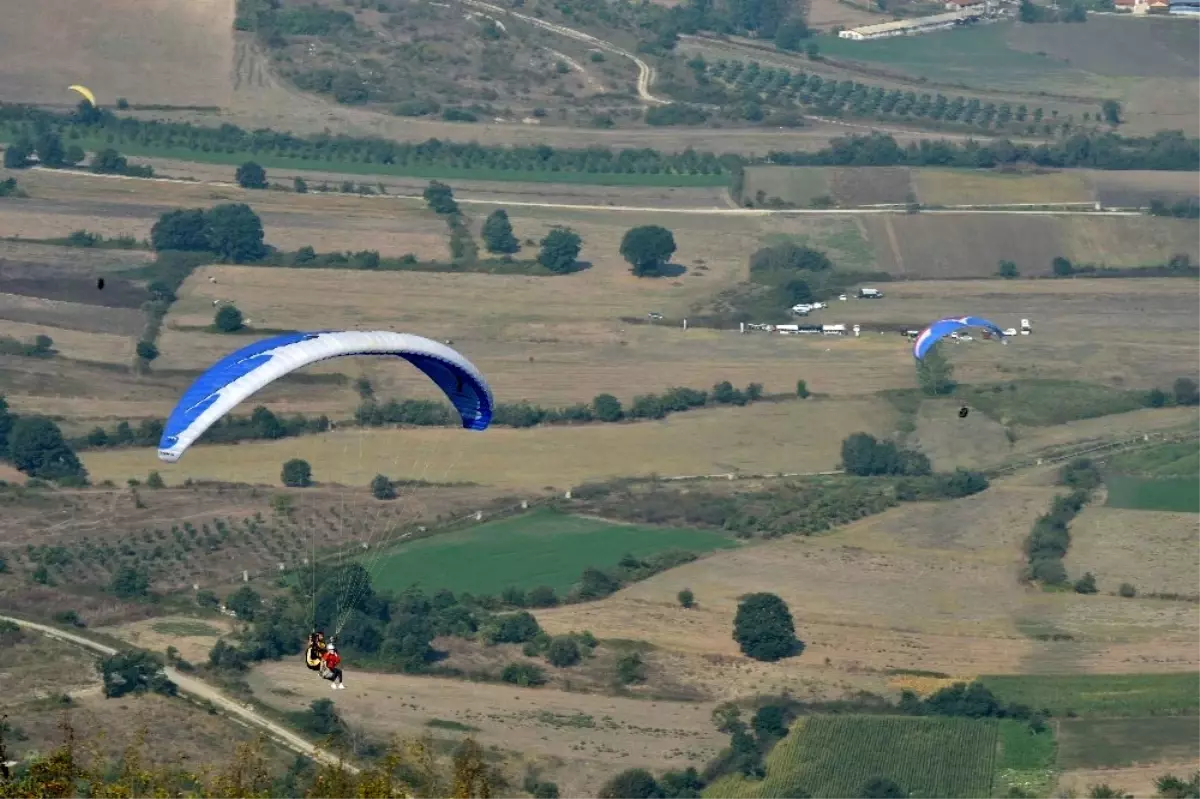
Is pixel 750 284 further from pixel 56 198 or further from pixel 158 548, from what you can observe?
pixel 158 548

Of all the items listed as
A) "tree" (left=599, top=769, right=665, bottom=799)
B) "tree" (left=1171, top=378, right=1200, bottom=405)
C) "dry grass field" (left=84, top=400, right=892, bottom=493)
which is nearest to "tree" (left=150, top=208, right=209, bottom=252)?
"dry grass field" (left=84, top=400, right=892, bottom=493)

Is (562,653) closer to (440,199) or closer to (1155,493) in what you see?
(1155,493)

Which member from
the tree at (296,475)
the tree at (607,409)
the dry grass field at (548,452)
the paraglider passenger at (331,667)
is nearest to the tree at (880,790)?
the paraglider passenger at (331,667)

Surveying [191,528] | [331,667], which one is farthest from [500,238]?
[331,667]

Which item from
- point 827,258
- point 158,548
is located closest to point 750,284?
point 827,258

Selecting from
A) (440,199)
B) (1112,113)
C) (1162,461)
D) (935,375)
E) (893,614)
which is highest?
(1112,113)

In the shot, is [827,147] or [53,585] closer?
[53,585]
